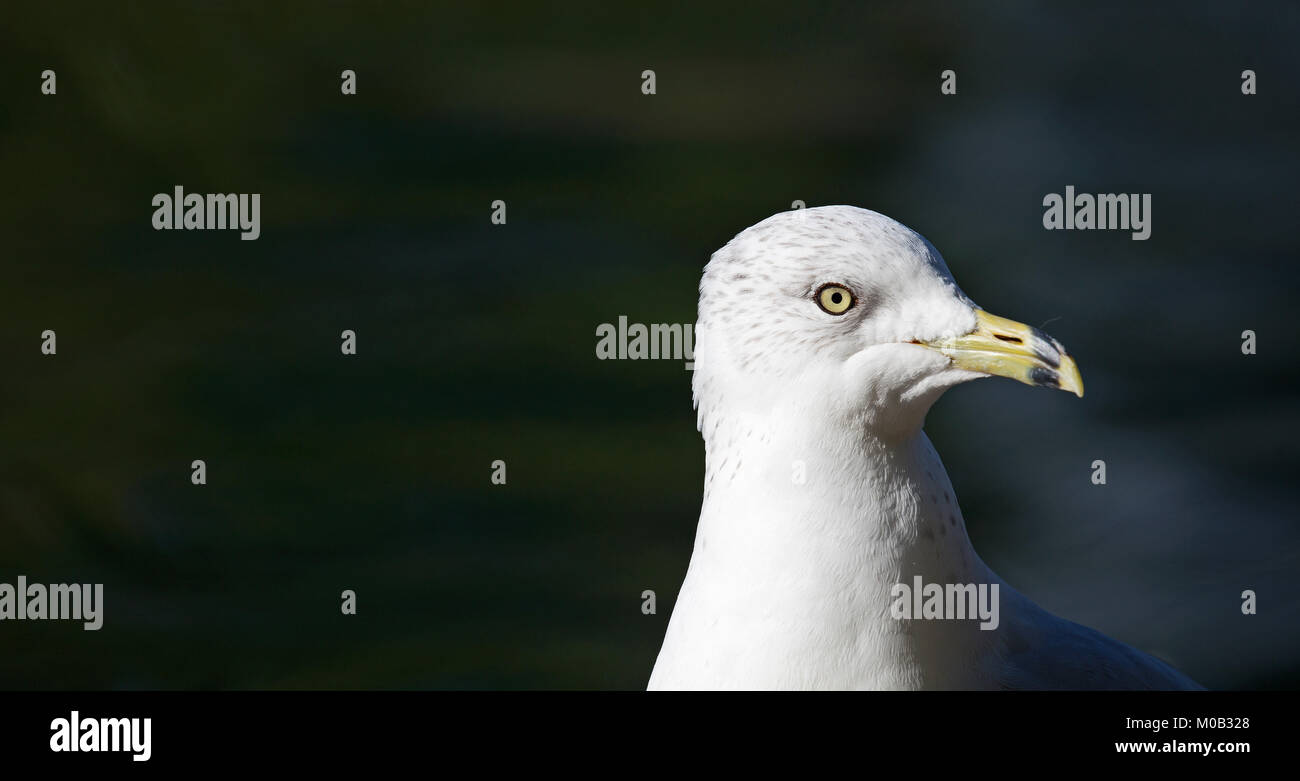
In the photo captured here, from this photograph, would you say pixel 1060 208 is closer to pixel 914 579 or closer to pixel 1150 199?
pixel 1150 199

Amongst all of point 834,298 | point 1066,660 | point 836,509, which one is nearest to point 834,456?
point 836,509

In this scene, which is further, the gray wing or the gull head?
the gray wing

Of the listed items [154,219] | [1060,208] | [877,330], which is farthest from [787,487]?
[154,219]

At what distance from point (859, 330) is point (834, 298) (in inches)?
2.0

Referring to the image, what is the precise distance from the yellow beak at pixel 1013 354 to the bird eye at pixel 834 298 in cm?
11

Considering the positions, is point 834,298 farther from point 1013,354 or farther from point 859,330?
point 1013,354

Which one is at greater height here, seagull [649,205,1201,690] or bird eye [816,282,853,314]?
bird eye [816,282,853,314]

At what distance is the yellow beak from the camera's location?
5.34 ft

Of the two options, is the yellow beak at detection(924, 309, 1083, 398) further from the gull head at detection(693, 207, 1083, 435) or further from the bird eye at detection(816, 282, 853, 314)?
the bird eye at detection(816, 282, 853, 314)

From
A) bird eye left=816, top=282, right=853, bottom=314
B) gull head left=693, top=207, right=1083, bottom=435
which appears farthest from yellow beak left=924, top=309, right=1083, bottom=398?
bird eye left=816, top=282, right=853, bottom=314

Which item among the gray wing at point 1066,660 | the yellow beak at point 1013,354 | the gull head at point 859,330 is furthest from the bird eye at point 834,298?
the gray wing at point 1066,660

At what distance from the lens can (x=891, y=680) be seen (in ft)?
5.71

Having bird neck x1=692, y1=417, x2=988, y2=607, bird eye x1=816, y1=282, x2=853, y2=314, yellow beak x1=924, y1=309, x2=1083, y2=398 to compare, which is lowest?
bird neck x1=692, y1=417, x2=988, y2=607

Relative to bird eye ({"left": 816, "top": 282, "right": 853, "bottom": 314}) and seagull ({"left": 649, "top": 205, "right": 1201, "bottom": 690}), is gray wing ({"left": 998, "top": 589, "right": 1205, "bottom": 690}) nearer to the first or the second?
seagull ({"left": 649, "top": 205, "right": 1201, "bottom": 690})
